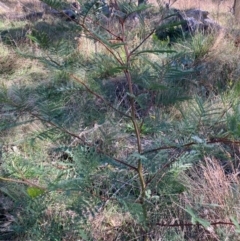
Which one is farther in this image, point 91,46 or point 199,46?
point 91,46

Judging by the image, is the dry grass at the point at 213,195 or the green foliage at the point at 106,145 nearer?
the green foliage at the point at 106,145

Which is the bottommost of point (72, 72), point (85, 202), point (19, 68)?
point (19, 68)

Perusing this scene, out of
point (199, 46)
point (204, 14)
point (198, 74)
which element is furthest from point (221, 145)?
point (204, 14)

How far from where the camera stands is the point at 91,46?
5.43 meters

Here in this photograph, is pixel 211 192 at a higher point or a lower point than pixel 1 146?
higher

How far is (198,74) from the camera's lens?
4191 mm

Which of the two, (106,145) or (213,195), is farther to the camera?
(106,145)

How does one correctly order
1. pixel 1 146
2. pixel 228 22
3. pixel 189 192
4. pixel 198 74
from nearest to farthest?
pixel 189 192 → pixel 1 146 → pixel 198 74 → pixel 228 22

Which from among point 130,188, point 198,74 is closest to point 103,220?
point 130,188

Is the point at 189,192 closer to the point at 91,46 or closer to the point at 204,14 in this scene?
the point at 91,46

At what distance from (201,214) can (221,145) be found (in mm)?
847

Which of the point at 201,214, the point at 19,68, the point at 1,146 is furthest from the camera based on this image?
the point at 19,68

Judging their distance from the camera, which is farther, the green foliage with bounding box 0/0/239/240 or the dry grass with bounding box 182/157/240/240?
the dry grass with bounding box 182/157/240/240

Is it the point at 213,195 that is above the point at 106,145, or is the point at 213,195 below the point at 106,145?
above
